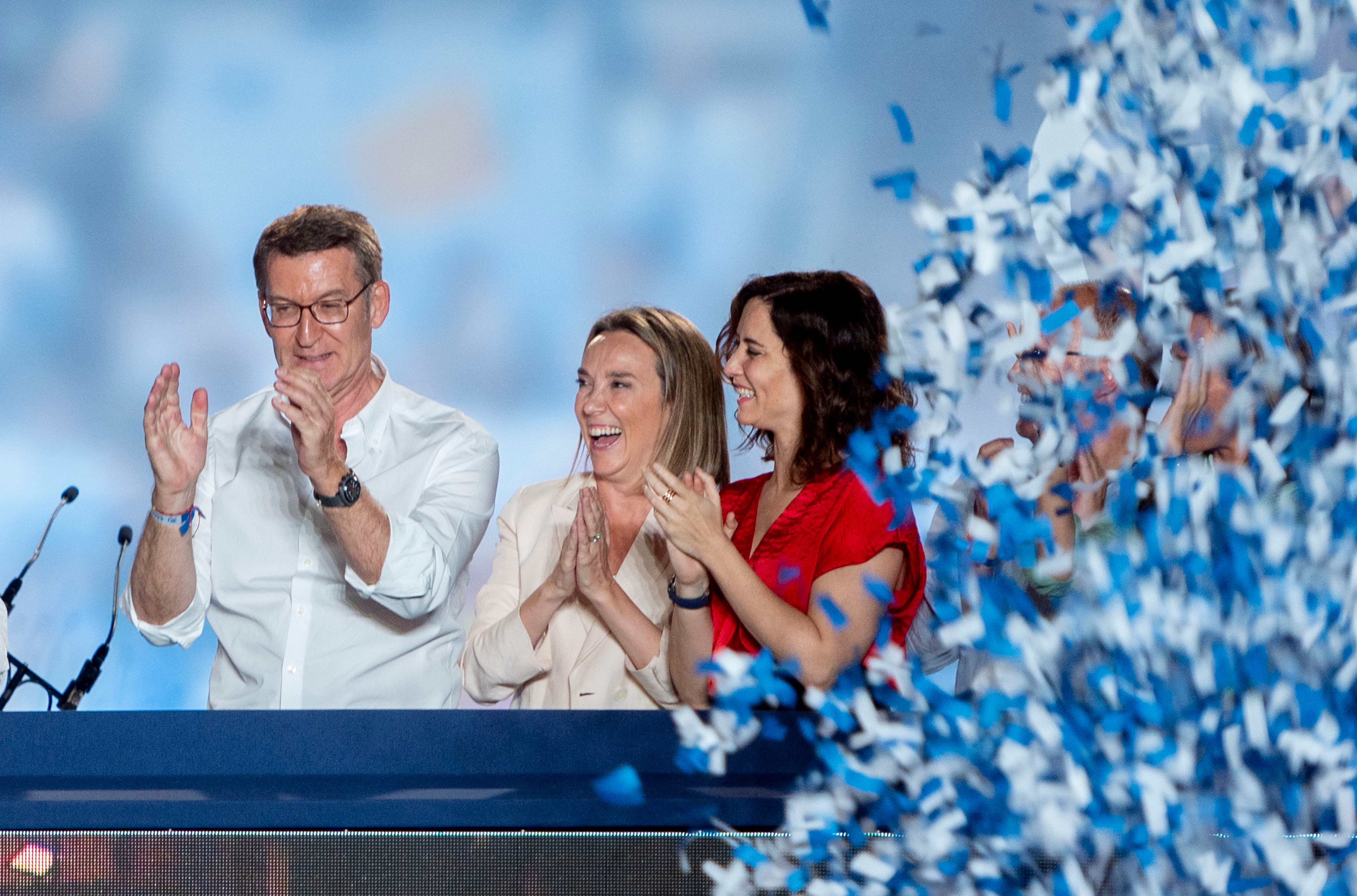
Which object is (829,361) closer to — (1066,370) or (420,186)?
(1066,370)

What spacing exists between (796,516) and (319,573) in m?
0.82

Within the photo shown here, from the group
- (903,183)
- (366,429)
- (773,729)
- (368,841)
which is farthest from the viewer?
(366,429)

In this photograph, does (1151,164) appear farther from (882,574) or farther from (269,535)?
(269,535)

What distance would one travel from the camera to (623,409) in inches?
85.4

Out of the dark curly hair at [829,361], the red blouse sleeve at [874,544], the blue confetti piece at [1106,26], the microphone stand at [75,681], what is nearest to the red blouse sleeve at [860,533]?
the red blouse sleeve at [874,544]

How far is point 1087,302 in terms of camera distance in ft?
2.73

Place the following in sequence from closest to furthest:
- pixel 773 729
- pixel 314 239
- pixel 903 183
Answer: pixel 903 183
pixel 773 729
pixel 314 239

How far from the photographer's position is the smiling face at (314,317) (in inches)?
84.7

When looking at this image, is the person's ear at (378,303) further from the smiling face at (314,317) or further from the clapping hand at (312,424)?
the clapping hand at (312,424)

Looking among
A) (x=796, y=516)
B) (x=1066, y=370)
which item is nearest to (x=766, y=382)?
(x=796, y=516)

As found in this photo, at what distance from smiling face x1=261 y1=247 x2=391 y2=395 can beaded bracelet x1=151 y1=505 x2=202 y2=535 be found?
0.29 metres

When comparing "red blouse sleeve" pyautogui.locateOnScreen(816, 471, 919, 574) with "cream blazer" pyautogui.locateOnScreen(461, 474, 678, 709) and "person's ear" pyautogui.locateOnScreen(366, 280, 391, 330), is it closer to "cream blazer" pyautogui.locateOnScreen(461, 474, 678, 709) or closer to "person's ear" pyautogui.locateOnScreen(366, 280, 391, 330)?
"cream blazer" pyautogui.locateOnScreen(461, 474, 678, 709)

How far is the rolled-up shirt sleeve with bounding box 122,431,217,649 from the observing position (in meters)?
2.07

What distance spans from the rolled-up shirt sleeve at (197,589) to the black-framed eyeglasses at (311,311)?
0.22 meters
